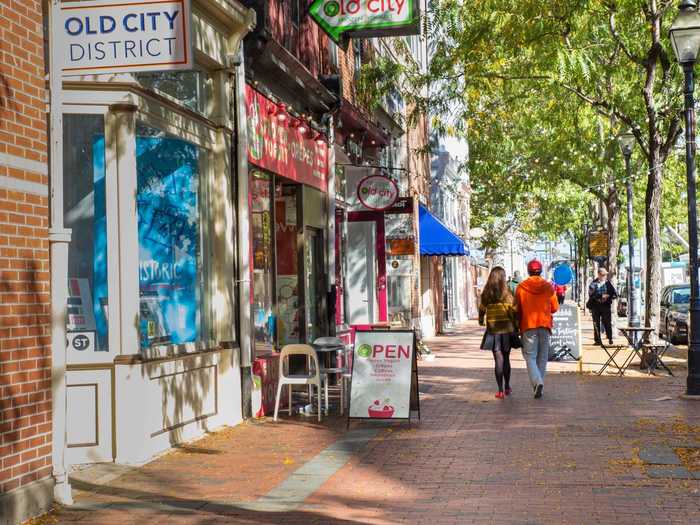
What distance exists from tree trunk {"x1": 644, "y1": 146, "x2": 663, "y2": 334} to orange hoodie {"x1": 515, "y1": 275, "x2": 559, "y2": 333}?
18.0ft

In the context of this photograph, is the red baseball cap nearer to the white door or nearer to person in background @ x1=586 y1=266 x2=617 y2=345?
the white door

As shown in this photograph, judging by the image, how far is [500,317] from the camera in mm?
14836

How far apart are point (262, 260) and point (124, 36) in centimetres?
641

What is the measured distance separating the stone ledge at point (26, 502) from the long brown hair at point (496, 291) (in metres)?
8.46

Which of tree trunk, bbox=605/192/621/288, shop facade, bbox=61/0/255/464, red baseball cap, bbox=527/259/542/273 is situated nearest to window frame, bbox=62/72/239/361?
shop facade, bbox=61/0/255/464

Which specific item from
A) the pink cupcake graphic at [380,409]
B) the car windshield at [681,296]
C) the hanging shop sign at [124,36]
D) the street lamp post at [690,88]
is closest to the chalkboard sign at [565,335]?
the street lamp post at [690,88]

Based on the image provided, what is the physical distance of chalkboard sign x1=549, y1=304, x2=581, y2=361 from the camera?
19.9 m

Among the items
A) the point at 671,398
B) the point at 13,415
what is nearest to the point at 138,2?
the point at 13,415

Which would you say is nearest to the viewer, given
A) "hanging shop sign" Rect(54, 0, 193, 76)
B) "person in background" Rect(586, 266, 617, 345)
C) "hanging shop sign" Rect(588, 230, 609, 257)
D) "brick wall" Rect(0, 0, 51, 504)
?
"brick wall" Rect(0, 0, 51, 504)

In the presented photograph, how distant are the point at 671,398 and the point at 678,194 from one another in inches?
1222

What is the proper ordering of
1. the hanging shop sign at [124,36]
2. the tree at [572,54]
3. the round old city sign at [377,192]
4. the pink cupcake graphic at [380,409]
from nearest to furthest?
the hanging shop sign at [124,36] < the pink cupcake graphic at [380,409] < the tree at [572,54] < the round old city sign at [377,192]

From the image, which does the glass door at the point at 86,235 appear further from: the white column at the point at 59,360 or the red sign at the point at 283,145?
the red sign at the point at 283,145

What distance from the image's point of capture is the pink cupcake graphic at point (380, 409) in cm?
1173

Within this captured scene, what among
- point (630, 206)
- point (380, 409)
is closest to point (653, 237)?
point (630, 206)
